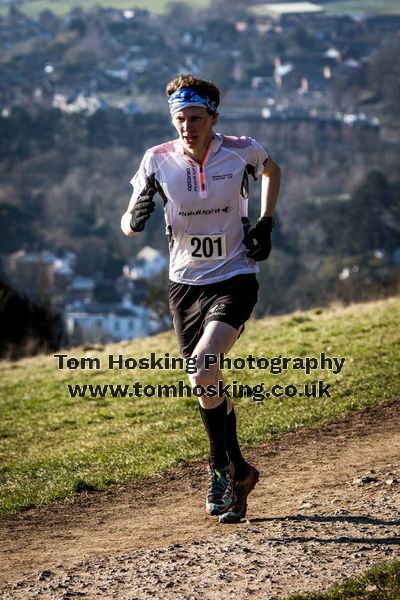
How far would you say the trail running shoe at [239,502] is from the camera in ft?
22.0

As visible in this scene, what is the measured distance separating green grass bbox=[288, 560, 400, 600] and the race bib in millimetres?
2122

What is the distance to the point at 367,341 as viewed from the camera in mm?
12758

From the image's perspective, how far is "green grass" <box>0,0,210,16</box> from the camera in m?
136

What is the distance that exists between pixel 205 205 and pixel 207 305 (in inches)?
23.5

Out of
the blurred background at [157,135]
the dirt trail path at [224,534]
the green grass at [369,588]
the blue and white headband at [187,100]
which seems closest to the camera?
the green grass at [369,588]

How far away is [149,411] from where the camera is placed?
435 inches

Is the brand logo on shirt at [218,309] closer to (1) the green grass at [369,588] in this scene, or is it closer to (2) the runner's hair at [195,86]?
(2) the runner's hair at [195,86]

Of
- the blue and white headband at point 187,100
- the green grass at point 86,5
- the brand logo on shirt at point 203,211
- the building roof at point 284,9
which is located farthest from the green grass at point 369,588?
the green grass at point 86,5

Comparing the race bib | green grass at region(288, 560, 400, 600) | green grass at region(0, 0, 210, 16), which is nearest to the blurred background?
green grass at region(0, 0, 210, 16)

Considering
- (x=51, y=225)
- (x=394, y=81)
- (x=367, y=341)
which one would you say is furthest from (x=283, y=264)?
(x=367, y=341)

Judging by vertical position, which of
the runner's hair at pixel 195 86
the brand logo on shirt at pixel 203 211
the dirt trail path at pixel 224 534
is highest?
the runner's hair at pixel 195 86

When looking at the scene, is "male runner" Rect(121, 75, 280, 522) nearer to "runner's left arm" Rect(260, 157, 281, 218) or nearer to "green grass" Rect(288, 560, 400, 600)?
"runner's left arm" Rect(260, 157, 281, 218)

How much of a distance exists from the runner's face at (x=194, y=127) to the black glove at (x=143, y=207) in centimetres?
34

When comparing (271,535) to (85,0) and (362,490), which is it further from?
(85,0)
